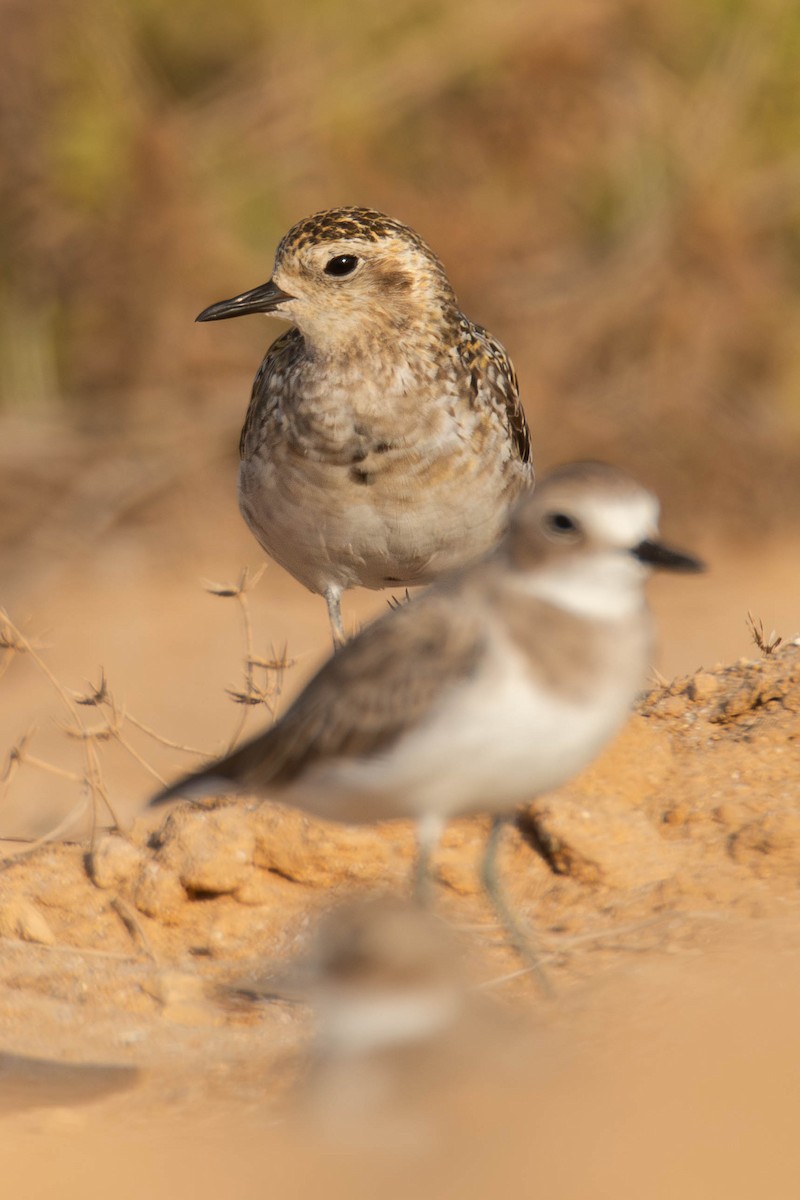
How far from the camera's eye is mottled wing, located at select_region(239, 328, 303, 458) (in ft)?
19.0

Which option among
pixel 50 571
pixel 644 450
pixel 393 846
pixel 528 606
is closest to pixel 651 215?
pixel 644 450

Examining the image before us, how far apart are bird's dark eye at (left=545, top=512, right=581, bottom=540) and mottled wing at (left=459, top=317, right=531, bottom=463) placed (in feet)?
6.89

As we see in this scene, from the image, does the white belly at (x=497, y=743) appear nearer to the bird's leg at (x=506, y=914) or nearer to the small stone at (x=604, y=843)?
the bird's leg at (x=506, y=914)

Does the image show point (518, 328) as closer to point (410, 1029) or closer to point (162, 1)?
point (162, 1)

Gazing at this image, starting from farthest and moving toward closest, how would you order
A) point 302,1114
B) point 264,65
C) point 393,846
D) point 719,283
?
point 264,65, point 719,283, point 393,846, point 302,1114

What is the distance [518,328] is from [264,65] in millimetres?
2902

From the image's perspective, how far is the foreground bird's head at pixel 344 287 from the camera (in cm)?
560

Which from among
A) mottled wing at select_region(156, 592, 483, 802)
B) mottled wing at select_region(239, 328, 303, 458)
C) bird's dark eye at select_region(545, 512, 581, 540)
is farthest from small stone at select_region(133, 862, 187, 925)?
bird's dark eye at select_region(545, 512, 581, 540)

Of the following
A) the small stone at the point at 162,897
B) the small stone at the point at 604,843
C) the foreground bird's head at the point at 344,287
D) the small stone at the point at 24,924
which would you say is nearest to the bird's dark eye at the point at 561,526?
the small stone at the point at 604,843

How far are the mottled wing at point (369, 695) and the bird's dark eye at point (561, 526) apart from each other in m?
0.25

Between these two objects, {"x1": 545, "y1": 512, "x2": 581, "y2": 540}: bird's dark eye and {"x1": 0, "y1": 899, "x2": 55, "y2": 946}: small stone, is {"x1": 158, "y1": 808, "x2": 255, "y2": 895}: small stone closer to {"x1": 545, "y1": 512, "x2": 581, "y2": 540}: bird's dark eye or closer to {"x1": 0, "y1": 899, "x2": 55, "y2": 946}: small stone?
{"x1": 0, "y1": 899, "x2": 55, "y2": 946}: small stone

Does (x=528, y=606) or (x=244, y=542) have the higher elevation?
(x=244, y=542)

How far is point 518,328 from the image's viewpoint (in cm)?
1242

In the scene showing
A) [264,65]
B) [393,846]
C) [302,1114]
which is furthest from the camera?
[264,65]
